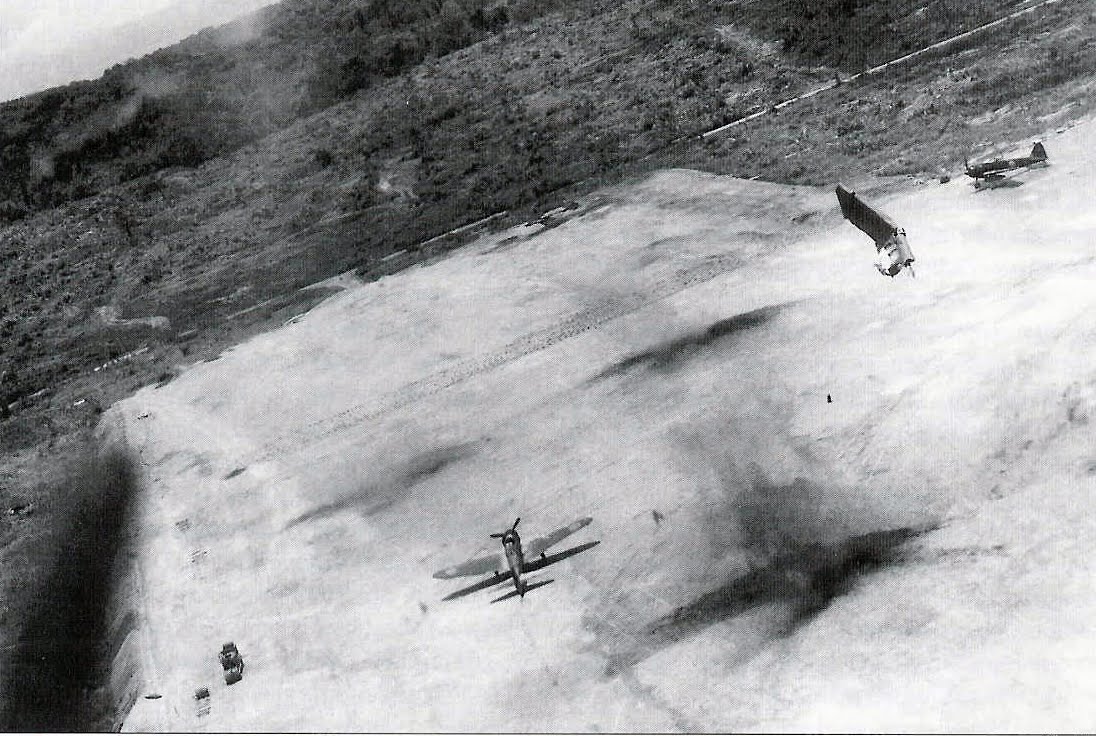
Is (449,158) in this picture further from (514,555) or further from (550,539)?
(514,555)

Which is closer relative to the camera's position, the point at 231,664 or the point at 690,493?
the point at 231,664

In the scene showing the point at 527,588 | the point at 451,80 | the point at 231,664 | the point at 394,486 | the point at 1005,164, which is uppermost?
the point at 451,80

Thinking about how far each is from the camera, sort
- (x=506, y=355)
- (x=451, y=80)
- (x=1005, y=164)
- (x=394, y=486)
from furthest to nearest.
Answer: (x=451, y=80), (x=506, y=355), (x=1005, y=164), (x=394, y=486)

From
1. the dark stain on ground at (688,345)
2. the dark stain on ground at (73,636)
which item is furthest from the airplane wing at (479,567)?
the dark stain on ground at (688,345)

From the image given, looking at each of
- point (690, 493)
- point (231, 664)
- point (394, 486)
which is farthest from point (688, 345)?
point (231, 664)

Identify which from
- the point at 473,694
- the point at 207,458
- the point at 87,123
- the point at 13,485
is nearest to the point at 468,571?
the point at 473,694

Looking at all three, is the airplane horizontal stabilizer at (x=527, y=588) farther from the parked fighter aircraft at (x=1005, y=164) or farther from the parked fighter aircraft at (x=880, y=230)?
the parked fighter aircraft at (x=1005, y=164)
